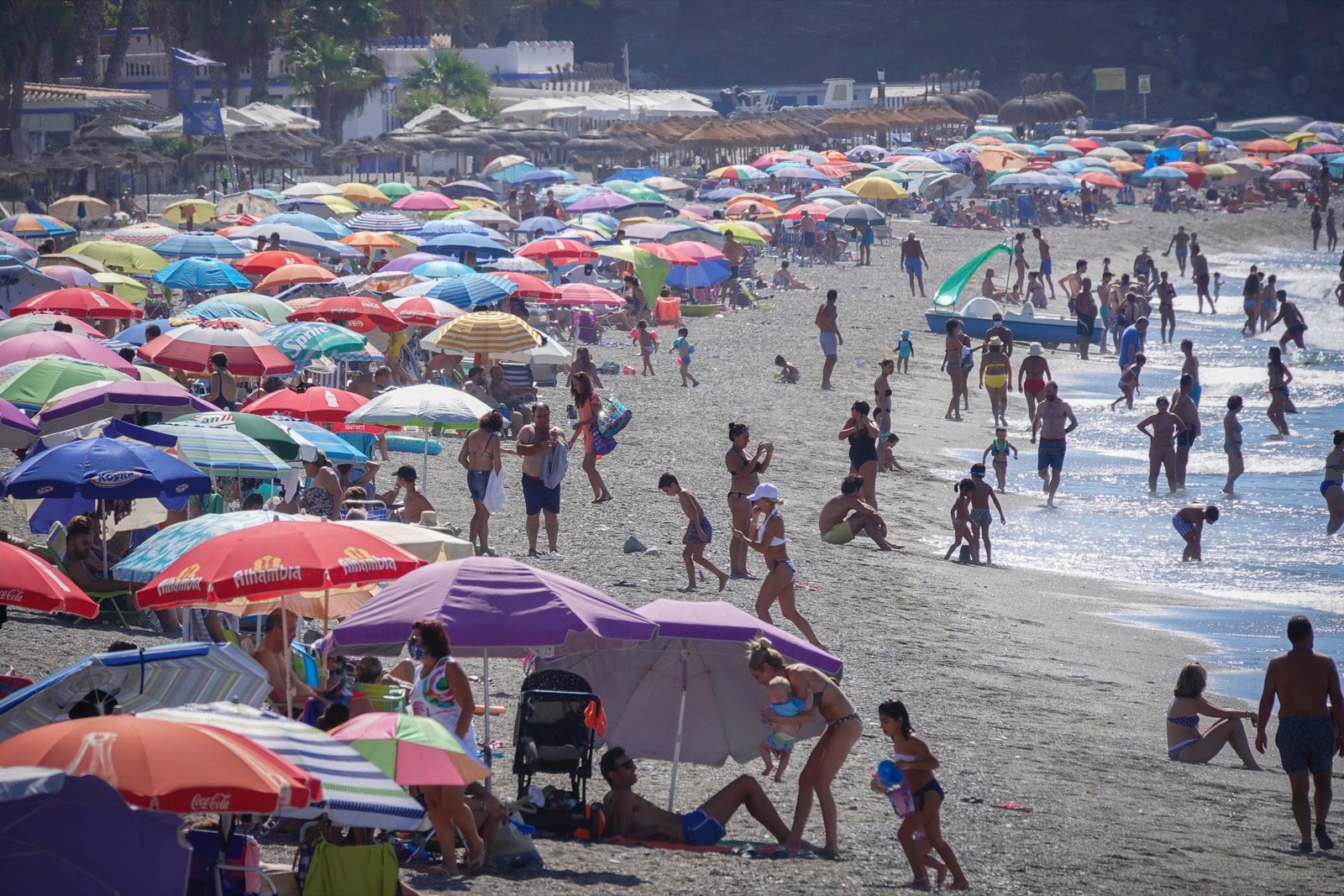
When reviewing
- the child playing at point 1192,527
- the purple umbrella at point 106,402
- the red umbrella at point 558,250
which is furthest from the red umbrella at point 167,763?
the red umbrella at point 558,250

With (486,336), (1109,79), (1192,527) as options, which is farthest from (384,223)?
(1109,79)

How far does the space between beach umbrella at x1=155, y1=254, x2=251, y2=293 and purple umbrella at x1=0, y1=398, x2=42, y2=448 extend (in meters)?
8.49

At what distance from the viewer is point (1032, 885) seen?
21.8ft

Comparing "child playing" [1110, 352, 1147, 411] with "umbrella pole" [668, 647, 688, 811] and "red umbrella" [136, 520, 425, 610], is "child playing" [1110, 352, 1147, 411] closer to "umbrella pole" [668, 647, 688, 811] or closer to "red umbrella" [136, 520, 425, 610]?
"umbrella pole" [668, 647, 688, 811]

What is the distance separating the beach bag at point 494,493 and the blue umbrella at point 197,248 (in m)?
10.4

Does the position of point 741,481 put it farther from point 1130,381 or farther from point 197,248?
point 197,248

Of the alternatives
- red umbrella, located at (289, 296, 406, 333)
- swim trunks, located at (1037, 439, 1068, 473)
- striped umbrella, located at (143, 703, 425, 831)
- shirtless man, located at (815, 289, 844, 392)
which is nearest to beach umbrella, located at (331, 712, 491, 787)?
striped umbrella, located at (143, 703, 425, 831)

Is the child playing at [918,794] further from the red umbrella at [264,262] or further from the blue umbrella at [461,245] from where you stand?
the blue umbrella at [461,245]

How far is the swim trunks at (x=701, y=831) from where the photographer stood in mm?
6762

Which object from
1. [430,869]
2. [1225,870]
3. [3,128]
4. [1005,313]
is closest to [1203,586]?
[1225,870]

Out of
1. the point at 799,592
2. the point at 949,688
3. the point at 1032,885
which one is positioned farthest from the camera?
the point at 799,592

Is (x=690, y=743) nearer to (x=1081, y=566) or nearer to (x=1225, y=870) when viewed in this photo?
(x=1225, y=870)

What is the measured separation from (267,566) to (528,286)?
12866 mm

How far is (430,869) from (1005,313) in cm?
2368
